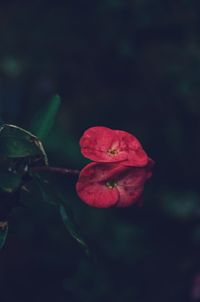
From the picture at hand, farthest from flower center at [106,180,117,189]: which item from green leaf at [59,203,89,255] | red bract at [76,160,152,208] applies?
green leaf at [59,203,89,255]

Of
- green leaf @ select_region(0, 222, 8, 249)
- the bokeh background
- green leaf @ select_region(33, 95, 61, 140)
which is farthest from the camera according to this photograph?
the bokeh background

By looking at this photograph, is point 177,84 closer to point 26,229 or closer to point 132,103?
point 132,103

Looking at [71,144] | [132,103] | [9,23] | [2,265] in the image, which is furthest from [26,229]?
[9,23]

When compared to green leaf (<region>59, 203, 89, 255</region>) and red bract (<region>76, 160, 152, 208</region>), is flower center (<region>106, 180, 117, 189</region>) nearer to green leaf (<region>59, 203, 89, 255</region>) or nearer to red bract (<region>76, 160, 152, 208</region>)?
red bract (<region>76, 160, 152, 208</region>)

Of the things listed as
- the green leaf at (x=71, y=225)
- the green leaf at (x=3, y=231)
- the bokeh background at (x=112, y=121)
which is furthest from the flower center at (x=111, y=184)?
the bokeh background at (x=112, y=121)

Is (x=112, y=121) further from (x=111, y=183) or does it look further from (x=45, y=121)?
(x=111, y=183)
